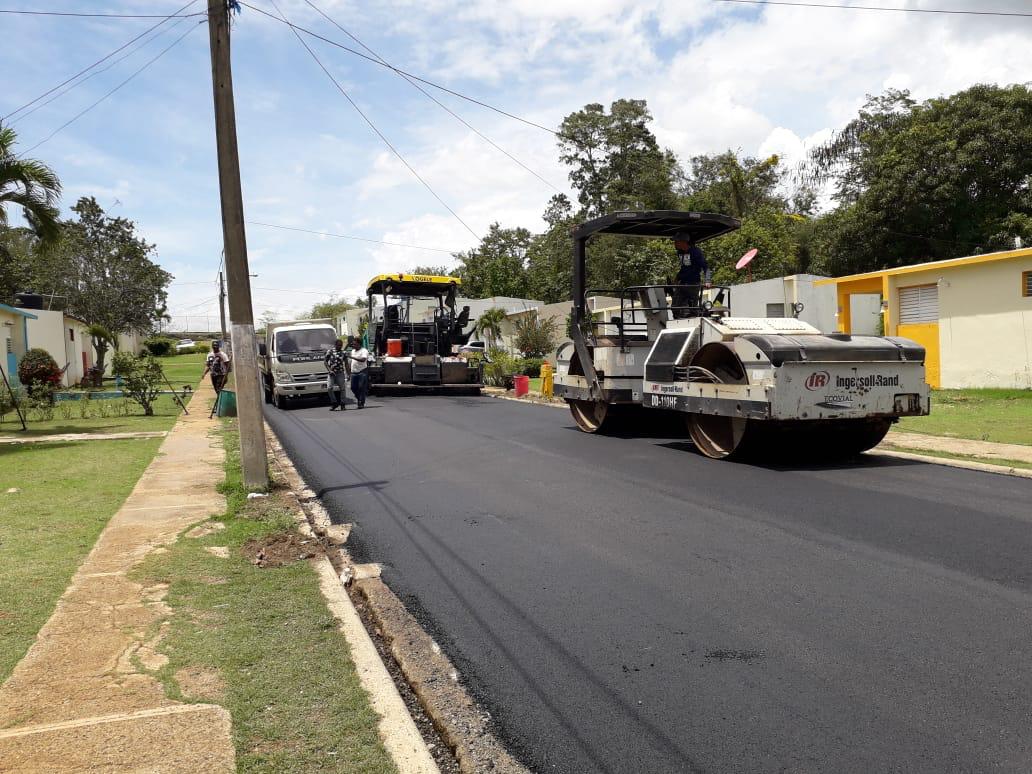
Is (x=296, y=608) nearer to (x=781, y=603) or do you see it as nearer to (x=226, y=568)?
(x=226, y=568)

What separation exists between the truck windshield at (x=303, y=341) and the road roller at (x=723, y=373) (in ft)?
35.0

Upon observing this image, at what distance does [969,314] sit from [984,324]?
0.45m

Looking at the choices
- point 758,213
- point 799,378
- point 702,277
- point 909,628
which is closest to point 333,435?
point 702,277

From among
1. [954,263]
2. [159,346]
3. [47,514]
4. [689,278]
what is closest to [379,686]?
[47,514]

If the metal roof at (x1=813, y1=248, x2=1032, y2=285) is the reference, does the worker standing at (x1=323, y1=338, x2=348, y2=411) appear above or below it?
below

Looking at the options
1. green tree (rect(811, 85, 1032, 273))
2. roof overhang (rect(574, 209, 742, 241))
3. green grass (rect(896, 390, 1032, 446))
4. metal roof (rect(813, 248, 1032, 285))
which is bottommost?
green grass (rect(896, 390, 1032, 446))

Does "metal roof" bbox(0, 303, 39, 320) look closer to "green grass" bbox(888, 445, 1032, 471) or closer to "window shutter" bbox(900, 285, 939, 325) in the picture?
"green grass" bbox(888, 445, 1032, 471)

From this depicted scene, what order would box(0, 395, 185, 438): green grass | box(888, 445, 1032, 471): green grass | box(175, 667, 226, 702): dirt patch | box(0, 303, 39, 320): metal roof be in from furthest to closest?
box(0, 303, 39, 320): metal roof < box(0, 395, 185, 438): green grass < box(888, 445, 1032, 471): green grass < box(175, 667, 226, 702): dirt patch

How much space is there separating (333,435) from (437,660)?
436 inches

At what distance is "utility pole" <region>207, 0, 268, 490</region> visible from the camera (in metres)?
9.29

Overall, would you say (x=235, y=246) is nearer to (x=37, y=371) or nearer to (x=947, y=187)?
(x=37, y=371)

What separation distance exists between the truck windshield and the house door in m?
14.8

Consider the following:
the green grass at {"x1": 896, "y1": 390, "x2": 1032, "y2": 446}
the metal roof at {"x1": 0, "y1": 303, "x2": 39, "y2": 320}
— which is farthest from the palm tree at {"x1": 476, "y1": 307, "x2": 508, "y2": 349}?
the green grass at {"x1": 896, "y1": 390, "x2": 1032, "y2": 446}

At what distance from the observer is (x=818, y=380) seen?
9.42 meters
